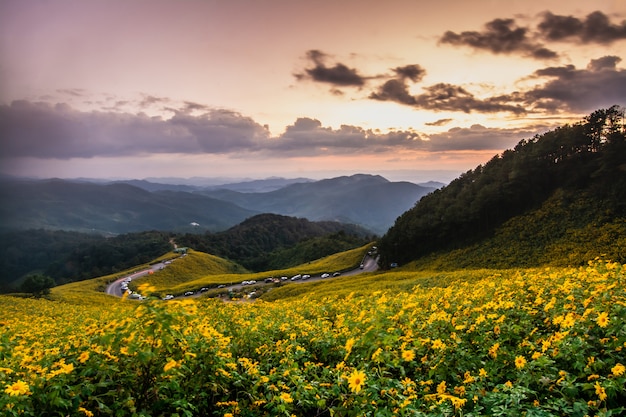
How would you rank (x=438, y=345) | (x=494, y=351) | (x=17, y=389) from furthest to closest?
(x=438, y=345) < (x=494, y=351) < (x=17, y=389)

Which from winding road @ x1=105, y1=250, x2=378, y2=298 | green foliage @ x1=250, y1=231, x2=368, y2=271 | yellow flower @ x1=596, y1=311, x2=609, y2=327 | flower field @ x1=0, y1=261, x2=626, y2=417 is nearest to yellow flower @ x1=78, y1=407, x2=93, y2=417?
flower field @ x1=0, y1=261, x2=626, y2=417

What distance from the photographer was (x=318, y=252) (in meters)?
147

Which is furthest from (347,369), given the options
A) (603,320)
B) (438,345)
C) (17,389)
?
(17,389)

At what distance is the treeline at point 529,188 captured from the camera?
50469 mm

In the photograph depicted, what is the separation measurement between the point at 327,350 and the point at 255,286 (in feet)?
229

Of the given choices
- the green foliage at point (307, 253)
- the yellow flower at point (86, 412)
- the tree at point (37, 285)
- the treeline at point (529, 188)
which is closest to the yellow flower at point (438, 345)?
the yellow flower at point (86, 412)

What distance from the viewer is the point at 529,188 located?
60.2 metres

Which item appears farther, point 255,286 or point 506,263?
point 255,286

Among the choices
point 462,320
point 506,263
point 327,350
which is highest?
point 462,320

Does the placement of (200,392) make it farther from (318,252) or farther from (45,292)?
(318,252)

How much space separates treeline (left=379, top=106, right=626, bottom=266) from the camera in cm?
5047

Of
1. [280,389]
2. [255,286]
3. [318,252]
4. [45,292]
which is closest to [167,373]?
[280,389]

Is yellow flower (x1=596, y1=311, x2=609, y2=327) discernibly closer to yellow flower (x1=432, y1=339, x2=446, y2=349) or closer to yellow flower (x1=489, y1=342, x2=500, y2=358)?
yellow flower (x1=489, y1=342, x2=500, y2=358)

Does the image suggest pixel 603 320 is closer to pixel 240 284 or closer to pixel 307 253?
pixel 240 284
